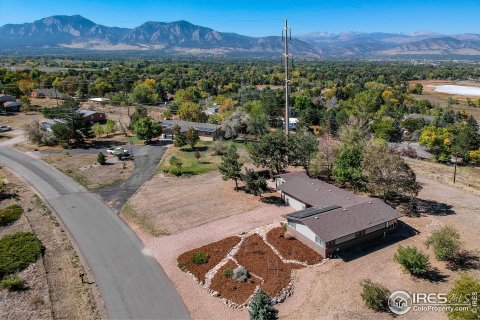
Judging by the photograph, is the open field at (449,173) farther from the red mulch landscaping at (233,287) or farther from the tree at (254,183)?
the red mulch landscaping at (233,287)

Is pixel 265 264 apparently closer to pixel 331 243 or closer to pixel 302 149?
pixel 331 243

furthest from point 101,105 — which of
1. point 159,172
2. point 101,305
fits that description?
point 101,305

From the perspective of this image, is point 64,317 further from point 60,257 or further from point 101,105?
point 101,105

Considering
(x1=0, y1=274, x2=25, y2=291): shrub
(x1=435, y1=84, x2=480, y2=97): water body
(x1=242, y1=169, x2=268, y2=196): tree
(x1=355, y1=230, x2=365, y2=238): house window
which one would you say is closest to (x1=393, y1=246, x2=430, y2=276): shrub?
(x1=355, y1=230, x2=365, y2=238): house window

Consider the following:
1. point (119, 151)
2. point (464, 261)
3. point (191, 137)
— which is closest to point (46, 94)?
point (119, 151)

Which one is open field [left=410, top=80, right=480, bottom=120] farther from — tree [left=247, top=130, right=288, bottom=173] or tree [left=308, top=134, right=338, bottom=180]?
tree [left=247, top=130, right=288, bottom=173]

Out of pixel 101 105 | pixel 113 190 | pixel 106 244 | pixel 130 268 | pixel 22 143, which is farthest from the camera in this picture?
pixel 101 105
